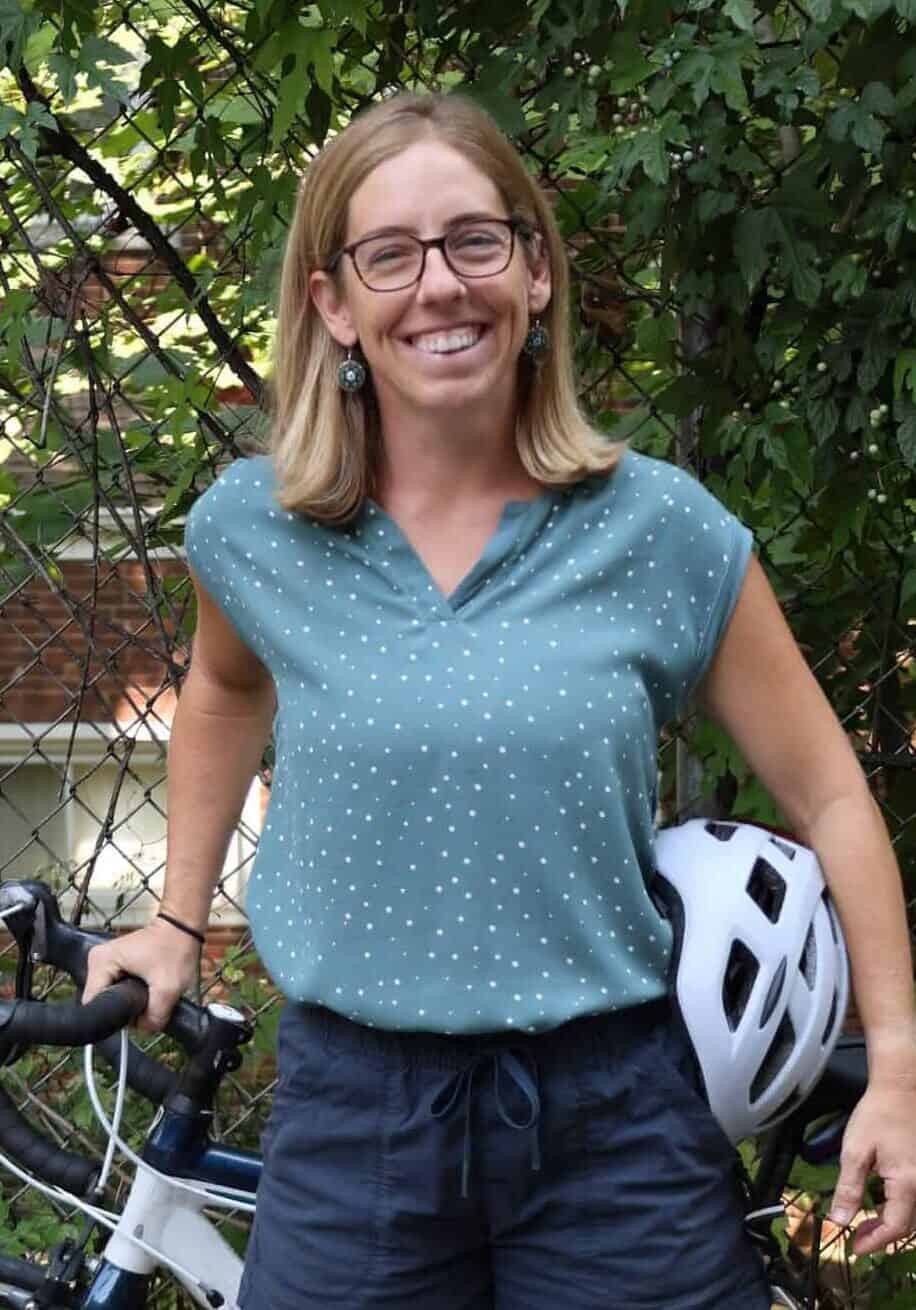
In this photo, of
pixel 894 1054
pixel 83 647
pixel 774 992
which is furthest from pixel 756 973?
pixel 83 647

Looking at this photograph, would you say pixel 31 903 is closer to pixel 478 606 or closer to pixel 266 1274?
pixel 266 1274

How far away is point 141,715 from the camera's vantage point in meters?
3.30

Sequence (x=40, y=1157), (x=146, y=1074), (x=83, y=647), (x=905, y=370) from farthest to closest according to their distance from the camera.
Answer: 1. (x=83, y=647)
2. (x=905, y=370)
3. (x=146, y=1074)
4. (x=40, y=1157)

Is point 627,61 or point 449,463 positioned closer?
point 449,463

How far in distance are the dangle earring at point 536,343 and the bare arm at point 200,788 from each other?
48cm

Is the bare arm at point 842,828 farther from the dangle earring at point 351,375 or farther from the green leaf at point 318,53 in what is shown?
the green leaf at point 318,53

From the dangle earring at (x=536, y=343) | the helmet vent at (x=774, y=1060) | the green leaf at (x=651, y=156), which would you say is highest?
the green leaf at (x=651, y=156)

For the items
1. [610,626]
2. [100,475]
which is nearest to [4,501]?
[100,475]

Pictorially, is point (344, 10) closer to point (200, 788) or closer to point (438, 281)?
point (438, 281)

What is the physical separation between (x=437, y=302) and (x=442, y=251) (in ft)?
0.17

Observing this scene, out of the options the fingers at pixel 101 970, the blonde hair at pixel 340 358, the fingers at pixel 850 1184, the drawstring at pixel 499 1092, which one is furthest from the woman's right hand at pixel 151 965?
the fingers at pixel 850 1184

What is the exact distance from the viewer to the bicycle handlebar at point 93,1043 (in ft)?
6.92

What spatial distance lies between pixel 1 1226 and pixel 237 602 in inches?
67.6

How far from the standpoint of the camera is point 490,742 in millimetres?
1740
